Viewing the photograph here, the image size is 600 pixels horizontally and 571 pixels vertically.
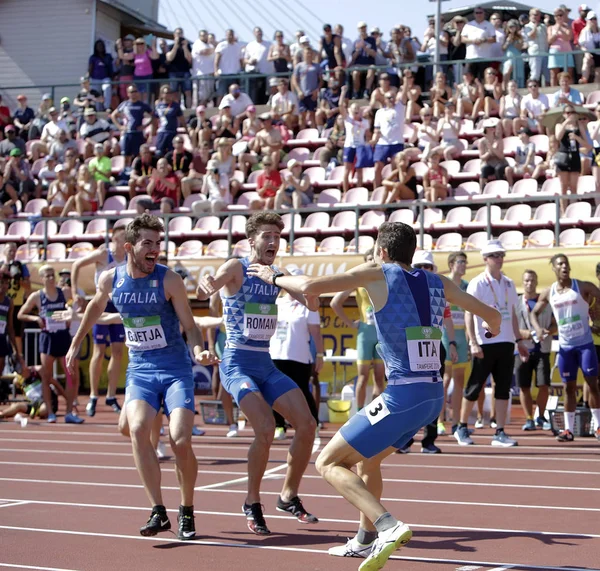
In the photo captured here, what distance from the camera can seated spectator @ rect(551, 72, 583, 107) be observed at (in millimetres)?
20144

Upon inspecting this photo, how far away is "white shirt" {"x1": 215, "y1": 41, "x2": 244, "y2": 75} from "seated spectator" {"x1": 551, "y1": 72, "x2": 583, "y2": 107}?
28.6ft

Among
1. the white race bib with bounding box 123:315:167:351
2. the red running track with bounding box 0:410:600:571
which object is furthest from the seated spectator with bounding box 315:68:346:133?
the white race bib with bounding box 123:315:167:351

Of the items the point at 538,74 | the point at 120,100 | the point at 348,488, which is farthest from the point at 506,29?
the point at 348,488

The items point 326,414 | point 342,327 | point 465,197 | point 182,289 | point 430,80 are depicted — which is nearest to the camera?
point 182,289

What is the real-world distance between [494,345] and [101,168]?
14427 millimetres

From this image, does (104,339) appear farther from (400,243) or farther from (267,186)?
(400,243)

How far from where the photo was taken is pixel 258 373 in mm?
7902

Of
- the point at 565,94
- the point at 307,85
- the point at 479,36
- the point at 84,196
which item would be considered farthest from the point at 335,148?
the point at 84,196

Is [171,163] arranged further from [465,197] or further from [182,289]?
[182,289]

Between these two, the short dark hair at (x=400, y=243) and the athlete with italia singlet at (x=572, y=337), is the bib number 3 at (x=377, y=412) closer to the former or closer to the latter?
the short dark hair at (x=400, y=243)

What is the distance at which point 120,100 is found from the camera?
28109 mm

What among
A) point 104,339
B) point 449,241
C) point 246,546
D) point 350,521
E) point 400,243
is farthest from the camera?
point 449,241

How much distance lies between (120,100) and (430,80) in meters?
8.99

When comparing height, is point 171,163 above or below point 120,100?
below
